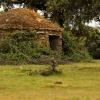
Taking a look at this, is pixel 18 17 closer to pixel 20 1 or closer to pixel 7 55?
pixel 7 55

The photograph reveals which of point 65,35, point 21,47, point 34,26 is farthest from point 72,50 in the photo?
Result: point 21,47

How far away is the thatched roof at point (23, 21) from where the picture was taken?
3139cm

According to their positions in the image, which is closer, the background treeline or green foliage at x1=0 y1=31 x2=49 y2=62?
the background treeline

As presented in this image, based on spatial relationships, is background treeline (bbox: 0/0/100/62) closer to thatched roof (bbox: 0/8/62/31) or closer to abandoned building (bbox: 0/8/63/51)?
abandoned building (bbox: 0/8/63/51)

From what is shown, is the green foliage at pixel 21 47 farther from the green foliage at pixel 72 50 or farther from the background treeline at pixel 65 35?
the green foliage at pixel 72 50

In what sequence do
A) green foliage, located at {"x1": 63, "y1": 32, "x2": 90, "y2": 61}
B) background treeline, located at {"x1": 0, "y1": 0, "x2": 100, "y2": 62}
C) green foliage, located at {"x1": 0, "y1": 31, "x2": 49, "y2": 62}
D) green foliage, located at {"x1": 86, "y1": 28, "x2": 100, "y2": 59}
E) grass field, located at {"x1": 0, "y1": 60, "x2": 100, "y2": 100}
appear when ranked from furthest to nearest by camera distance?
green foliage, located at {"x1": 86, "y1": 28, "x2": 100, "y2": 59} → green foliage, located at {"x1": 63, "y1": 32, "x2": 90, "y2": 61} → green foliage, located at {"x1": 0, "y1": 31, "x2": 49, "y2": 62} → background treeline, located at {"x1": 0, "y1": 0, "x2": 100, "y2": 62} → grass field, located at {"x1": 0, "y1": 60, "x2": 100, "y2": 100}

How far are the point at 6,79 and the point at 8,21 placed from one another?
14.2 metres

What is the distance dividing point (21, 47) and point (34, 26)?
2.12 meters

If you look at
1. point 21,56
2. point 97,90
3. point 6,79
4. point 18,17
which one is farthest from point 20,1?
point 97,90

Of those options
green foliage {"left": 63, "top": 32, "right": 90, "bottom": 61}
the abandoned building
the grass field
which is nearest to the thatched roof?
the abandoned building

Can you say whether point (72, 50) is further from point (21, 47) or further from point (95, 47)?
point (95, 47)

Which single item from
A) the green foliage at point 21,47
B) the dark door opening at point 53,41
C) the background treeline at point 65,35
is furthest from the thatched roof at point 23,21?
the dark door opening at point 53,41

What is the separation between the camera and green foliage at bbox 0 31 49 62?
29.0 m

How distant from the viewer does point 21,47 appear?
99.4 ft
